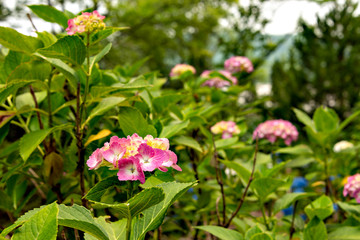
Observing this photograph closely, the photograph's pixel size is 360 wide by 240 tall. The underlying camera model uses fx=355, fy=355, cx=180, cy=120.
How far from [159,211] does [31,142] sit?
1.33 ft

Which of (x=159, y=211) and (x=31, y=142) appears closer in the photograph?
(x=159, y=211)

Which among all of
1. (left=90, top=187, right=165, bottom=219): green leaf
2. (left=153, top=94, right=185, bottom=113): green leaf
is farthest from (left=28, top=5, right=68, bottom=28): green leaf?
(left=90, top=187, right=165, bottom=219): green leaf

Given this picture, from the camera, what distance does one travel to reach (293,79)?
12.8 feet

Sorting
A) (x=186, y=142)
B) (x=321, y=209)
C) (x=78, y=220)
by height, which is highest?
(x=78, y=220)

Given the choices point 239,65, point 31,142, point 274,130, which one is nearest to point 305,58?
point 239,65

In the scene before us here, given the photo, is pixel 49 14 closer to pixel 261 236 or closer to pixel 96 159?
pixel 96 159

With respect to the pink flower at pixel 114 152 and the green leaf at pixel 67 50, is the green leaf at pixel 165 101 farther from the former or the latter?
the pink flower at pixel 114 152

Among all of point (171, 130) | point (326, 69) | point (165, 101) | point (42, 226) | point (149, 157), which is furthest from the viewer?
point (326, 69)

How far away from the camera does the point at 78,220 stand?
48 cm

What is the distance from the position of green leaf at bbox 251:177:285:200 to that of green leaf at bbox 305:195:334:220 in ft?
0.32

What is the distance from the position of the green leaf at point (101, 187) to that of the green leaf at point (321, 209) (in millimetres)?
539

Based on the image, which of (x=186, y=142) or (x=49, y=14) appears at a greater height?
(x=49, y=14)

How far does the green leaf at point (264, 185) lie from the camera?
0.92 meters

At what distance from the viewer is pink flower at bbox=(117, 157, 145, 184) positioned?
1.77ft
